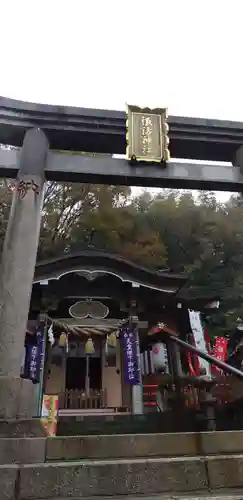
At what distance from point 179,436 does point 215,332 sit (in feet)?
39.1

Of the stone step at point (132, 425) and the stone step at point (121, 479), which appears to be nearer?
the stone step at point (121, 479)

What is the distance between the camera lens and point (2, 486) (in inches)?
108

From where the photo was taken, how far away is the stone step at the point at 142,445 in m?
3.49

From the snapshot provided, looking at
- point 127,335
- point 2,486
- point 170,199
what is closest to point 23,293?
point 2,486

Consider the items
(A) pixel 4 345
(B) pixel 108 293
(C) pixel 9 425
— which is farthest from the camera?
(B) pixel 108 293

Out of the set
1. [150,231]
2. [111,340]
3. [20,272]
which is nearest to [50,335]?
[111,340]

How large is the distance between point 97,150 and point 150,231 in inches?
427

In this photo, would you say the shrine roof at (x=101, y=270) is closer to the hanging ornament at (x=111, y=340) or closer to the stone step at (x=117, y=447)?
the hanging ornament at (x=111, y=340)

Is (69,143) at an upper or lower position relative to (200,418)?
upper

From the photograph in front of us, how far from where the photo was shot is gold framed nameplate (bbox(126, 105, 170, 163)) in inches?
325

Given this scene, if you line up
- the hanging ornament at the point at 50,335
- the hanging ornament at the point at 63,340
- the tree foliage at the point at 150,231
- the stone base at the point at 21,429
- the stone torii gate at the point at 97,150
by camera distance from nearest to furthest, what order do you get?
the stone base at the point at 21,429, the stone torii gate at the point at 97,150, the hanging ornament at the point at 50,335, the hanging ornament at the point at 63,340, the tree foliage at the point at 150,231

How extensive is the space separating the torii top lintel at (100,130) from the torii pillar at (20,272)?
0.43 metres

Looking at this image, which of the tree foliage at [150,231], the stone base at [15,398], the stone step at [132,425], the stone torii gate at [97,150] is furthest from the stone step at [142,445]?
the tree foliage at [150,231]

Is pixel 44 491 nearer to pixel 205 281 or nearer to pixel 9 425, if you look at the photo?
pixel 9 425
